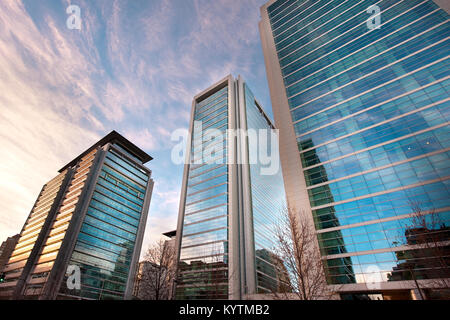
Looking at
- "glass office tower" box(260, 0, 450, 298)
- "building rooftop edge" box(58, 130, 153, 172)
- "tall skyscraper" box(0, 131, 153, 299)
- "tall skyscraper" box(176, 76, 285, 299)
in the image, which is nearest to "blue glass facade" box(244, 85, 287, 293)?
"tall skyscraper" box(176, 76, 285, 299)

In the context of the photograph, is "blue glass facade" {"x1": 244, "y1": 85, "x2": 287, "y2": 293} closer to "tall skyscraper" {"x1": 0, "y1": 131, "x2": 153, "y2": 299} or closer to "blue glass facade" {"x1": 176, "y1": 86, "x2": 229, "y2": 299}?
"blue glass facade" {"x1": 176, "y1": 86, "x2": 229, "y2": 299}

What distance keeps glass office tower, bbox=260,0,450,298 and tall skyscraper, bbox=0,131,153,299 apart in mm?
78308

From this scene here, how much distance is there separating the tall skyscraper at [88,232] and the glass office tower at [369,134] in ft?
257

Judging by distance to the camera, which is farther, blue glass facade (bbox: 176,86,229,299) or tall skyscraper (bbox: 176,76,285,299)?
tall skyscraper (bbox: 176,76,285,299)

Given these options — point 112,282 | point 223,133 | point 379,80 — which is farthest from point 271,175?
point 112,282

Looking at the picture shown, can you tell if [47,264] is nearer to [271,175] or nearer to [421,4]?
[271,175]

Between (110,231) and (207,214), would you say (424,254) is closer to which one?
(207,214)

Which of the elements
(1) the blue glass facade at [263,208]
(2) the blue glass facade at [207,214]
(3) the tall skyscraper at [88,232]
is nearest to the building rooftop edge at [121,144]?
(3) the tall skyscraper at [88,232]

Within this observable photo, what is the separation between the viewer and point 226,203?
235 ft

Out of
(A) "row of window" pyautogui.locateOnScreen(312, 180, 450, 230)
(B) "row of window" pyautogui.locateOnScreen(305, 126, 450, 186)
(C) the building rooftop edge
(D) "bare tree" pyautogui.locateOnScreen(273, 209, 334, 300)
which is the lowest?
(D) "bare tree" pyautogui.locateOnScreen(273, 209, 334, 300)

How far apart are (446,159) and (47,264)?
375 feet

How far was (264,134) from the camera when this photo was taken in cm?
10669

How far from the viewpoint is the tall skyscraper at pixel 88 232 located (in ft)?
257

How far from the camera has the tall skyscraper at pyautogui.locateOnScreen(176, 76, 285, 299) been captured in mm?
62500
